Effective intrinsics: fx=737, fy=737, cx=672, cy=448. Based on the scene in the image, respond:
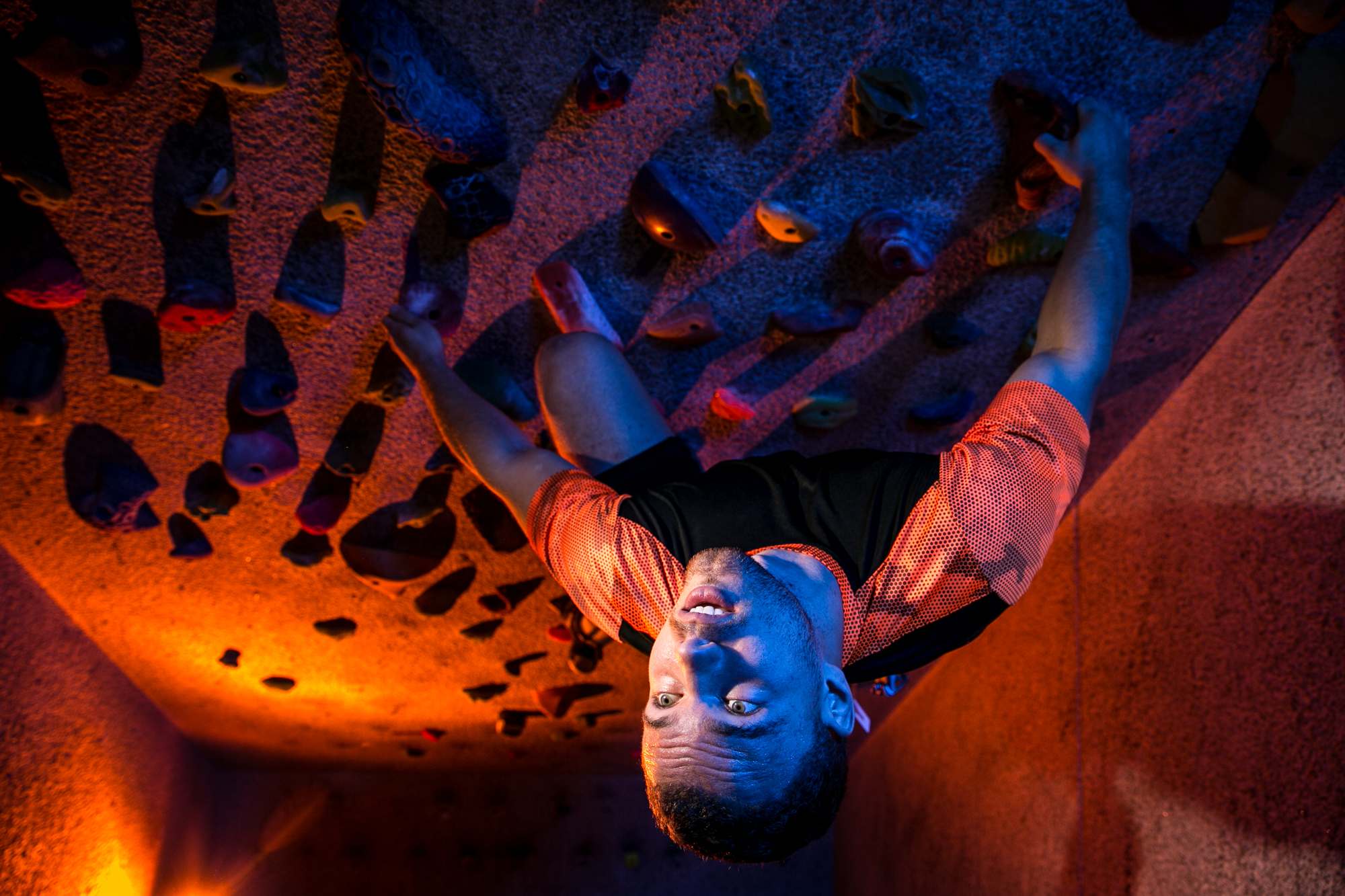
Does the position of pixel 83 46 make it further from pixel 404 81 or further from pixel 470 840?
pixel 470 840

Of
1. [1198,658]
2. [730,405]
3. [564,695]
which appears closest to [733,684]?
[730,405]

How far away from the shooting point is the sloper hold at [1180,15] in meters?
1.14

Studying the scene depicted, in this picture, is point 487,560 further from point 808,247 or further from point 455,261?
point 808,247

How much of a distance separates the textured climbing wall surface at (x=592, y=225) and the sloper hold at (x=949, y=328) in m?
0.02

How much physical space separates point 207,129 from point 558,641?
1579 mm

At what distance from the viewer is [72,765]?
2062mm

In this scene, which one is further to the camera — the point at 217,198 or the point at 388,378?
the point at 388,378

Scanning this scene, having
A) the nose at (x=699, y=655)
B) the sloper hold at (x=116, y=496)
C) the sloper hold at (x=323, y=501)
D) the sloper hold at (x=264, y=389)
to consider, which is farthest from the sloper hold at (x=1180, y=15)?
the sloper hold at (x=116, y=496)

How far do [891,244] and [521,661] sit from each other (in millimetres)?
1687

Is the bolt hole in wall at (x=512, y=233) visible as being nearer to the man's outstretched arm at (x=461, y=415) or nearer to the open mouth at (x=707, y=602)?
the man's outstretched arm at (x=461, y=415)

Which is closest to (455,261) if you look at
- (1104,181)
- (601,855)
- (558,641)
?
(1104,181)

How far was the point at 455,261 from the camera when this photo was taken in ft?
4.52

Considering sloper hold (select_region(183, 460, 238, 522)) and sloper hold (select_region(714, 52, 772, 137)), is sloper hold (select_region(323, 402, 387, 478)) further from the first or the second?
sloper hold (select_region(714, 52, 772, 137))

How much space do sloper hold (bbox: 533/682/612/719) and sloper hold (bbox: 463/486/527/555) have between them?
805mm
